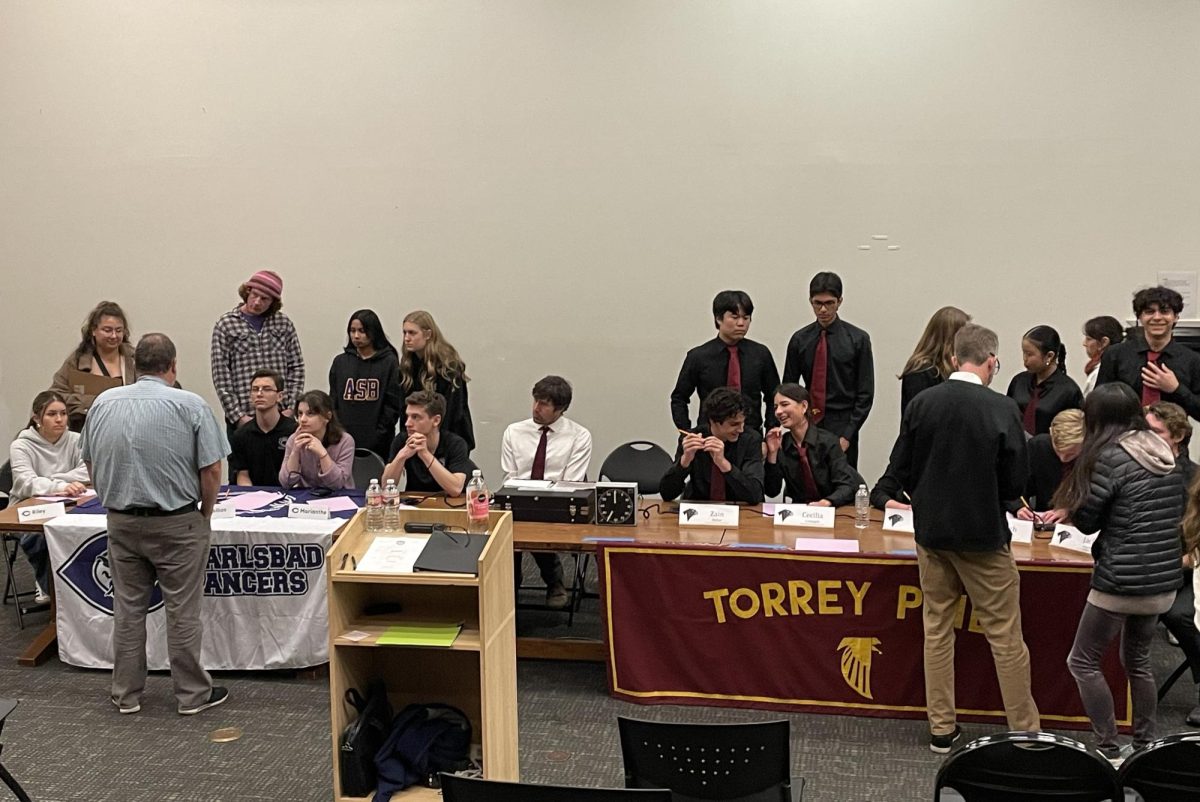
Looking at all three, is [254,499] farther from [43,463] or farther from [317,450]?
[43,463]

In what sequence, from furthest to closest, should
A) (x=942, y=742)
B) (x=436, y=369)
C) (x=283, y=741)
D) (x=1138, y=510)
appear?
(x=436, y=369) → (x=283, y=741) → (x=942, y=742) → (x=1138, y=510)

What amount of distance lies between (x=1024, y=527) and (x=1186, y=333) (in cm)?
205

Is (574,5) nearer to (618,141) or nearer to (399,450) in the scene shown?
(618,141)

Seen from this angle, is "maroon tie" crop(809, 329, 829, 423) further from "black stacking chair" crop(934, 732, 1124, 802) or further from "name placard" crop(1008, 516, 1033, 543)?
"black stacking chair" crop(934, 732, 1124, 802)

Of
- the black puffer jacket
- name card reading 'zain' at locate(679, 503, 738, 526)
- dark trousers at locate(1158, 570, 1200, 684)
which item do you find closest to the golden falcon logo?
name card reading 'zain' at locate(679, 503, 738, 526)

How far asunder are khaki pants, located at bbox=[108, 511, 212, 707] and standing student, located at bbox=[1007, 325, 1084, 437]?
3.69 m

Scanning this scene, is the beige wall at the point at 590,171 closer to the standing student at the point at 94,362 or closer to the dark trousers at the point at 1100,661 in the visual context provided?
the standing student at the point at 94,362

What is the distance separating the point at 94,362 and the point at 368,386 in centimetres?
145

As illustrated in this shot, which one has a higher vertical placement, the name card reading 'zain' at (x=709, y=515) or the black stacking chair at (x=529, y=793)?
the name card reading 'zain' at (x=709, y=515)

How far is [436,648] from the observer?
3.12m

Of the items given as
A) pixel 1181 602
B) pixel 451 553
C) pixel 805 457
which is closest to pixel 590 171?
pixel 805 457

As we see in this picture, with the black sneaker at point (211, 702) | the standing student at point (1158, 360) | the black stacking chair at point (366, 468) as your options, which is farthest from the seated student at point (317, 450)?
the standing student at point (1158, 360)

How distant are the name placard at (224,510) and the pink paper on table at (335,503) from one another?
1.04 ft

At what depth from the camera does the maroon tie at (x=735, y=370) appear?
225 inches
